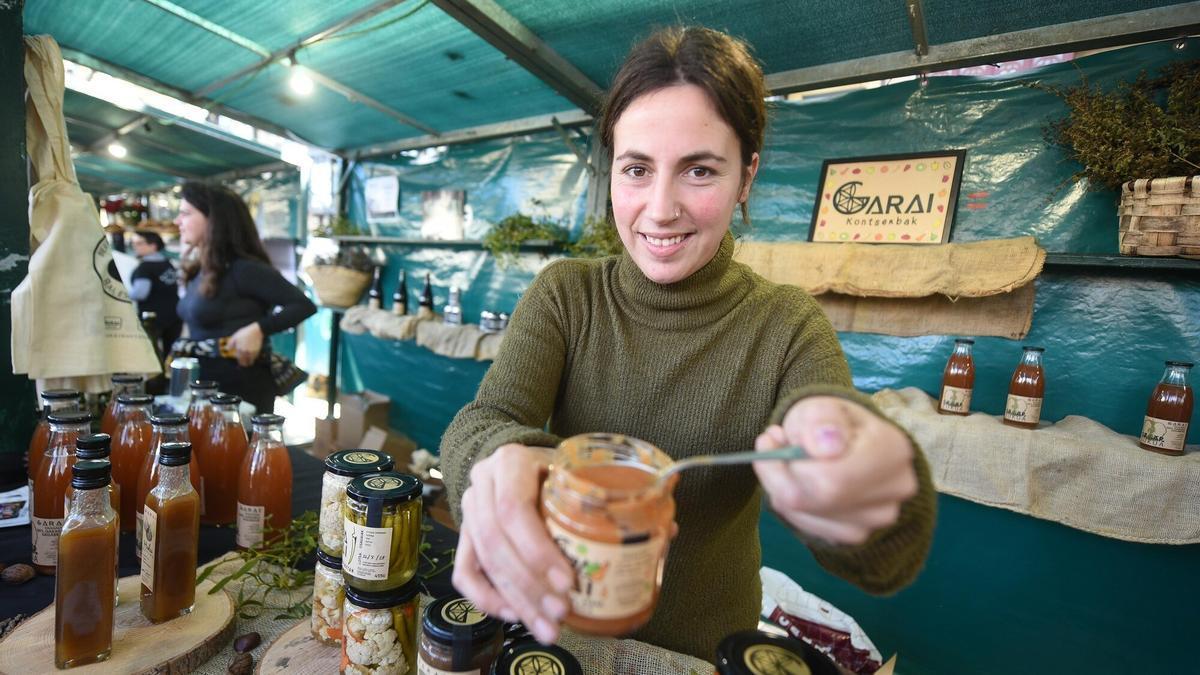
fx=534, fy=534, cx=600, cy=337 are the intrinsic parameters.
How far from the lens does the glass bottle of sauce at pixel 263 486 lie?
1272 millimetres

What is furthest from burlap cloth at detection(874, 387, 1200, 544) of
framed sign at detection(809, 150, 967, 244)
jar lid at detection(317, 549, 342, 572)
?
jar lid at detection(317, 549, 342, 572)

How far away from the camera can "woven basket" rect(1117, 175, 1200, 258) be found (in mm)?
1560

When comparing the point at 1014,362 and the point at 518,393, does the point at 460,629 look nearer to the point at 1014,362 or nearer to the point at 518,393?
the point at 518,393

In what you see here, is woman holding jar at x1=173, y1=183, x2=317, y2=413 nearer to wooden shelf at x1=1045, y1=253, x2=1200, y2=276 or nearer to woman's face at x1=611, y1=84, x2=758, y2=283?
woman's face at x1=611, y1=84, x2=758, y2=283

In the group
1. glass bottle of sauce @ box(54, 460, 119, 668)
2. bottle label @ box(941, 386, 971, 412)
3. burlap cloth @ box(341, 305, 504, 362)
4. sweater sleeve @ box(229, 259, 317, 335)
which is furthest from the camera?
burlap cloth @ box(341, 305, 504, 362)

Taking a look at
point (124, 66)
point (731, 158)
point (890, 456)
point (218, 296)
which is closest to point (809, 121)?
point (731, 158)

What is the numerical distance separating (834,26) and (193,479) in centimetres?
252

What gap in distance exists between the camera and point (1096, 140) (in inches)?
70.2

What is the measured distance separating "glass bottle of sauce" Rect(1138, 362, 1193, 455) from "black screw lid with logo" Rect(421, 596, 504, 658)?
2190 millimetres

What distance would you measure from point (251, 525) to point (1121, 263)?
2715 millimetres

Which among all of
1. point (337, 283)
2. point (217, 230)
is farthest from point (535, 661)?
point (337, 283)

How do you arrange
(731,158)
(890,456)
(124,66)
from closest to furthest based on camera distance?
(890,456), (731,158), (124,66)

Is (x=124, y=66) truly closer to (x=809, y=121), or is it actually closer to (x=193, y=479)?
(x=193, y=479)

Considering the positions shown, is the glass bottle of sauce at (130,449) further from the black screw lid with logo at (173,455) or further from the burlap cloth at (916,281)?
the burlap cloth at (916,281)
